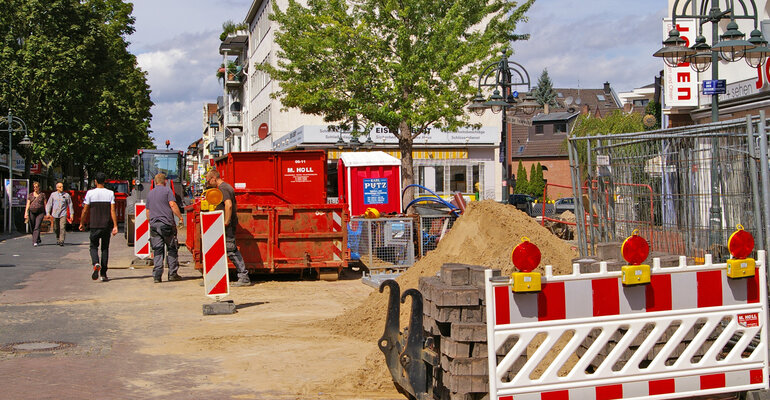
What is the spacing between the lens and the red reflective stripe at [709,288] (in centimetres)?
522

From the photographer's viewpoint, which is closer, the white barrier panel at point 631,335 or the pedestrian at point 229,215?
the white barrier panel at point 631,335

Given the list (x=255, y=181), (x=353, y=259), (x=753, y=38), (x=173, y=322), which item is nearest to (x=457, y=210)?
(x=353, y=259)

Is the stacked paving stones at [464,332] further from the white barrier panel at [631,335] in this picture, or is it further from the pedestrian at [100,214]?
the pedestrian at [100,214]

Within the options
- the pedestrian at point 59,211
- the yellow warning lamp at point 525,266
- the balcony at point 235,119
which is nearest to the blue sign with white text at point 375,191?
the pedestrian at point 59,211

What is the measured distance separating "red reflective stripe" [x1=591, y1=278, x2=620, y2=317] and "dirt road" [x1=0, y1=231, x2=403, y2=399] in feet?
6.70

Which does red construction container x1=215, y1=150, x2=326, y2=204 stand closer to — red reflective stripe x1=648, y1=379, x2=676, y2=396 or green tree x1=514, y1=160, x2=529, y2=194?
red reflective stripe x1=648, y1=379, x2=676, y2=396

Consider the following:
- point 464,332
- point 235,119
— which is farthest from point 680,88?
point 235,119

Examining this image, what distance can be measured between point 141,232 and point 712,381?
514 inches

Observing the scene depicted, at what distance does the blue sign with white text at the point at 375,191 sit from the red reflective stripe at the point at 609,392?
2265cm

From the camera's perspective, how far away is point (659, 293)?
5.11m

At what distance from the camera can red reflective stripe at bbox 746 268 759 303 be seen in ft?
17.5

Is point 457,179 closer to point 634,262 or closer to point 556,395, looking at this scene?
point 634,262

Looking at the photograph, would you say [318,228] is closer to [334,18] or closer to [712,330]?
[712,330]

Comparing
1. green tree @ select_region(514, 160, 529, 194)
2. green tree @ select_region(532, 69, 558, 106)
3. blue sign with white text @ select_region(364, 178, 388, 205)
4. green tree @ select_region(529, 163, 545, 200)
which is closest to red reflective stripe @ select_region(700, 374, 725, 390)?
blue sign with white text @ select_region(364, 178, 388, 205)
